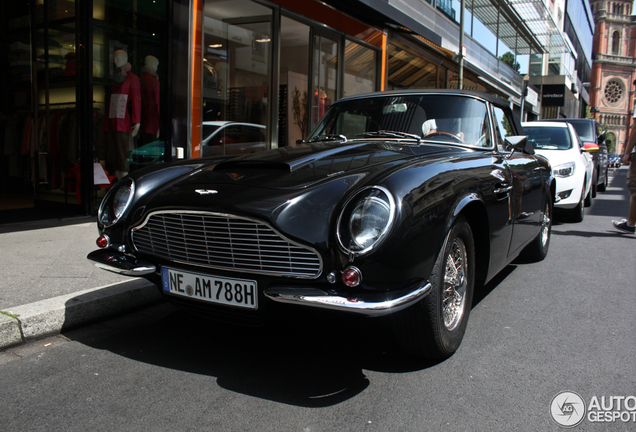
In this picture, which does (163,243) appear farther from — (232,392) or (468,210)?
(468,210)

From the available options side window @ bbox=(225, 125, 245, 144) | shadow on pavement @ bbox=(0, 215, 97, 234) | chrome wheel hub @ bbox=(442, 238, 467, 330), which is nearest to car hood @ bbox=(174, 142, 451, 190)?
chrome wheel hub @ bbox=(442, 238, 467, 330)

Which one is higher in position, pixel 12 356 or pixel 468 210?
pixel 468 210

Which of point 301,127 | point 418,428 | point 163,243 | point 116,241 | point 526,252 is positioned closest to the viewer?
point 418,428

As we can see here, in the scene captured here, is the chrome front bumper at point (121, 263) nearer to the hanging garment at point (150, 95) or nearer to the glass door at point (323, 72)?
the hanging garment at point (150, 95)

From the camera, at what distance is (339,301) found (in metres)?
2.03

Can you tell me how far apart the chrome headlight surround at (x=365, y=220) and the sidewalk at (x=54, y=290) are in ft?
6.25

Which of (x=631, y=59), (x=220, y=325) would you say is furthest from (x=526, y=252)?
(x=631, y=59)

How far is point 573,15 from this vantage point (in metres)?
45.9

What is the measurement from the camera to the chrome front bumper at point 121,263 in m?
2.57

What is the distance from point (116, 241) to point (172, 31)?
5130mm

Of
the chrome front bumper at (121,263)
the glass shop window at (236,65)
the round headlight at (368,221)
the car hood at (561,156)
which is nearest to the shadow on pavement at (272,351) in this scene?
the round headlight at (368,221)

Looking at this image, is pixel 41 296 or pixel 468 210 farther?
pixel 41 296

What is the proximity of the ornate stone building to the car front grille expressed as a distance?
112609mm

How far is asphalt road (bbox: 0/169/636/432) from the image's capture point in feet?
6.75
